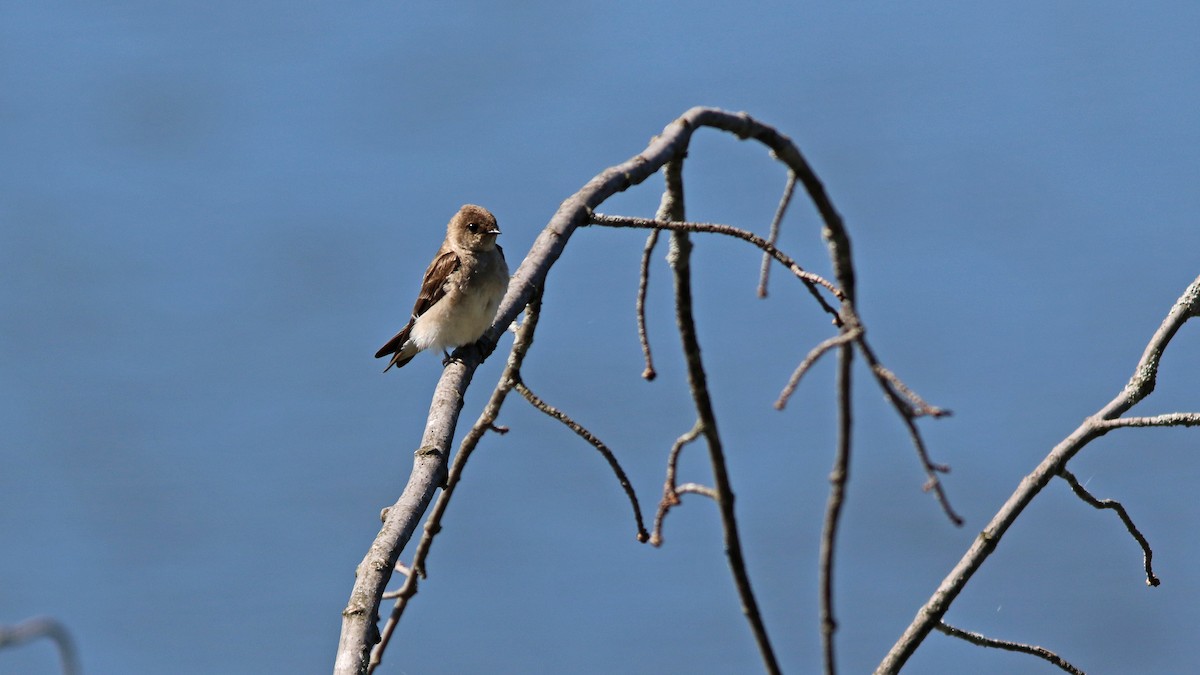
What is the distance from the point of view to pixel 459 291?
21.2ft

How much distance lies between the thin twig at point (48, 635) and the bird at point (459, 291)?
160 inches

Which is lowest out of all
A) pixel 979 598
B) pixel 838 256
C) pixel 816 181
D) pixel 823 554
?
pixel 823 554

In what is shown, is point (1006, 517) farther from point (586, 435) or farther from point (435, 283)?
point (435, 283)

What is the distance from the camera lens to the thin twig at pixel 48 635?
181 cm

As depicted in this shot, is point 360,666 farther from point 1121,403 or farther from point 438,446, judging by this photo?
point 1121,403

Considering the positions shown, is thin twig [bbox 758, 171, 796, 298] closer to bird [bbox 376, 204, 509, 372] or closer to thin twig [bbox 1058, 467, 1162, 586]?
thin twig [bbox 1058, 467, 1162, 586]

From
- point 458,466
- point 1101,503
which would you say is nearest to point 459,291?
point 458,466

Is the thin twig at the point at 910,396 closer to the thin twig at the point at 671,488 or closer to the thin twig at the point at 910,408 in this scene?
the thin twig at the point at 910,408

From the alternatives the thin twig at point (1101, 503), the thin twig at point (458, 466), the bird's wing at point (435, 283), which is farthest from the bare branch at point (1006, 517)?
the bird's wing at point (435, 283)

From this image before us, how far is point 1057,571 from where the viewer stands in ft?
103

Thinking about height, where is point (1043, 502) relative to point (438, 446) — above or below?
above

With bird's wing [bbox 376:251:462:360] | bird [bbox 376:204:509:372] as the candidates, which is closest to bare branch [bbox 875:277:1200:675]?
bird [bbox 376:204:509:372]

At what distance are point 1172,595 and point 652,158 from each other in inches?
1287

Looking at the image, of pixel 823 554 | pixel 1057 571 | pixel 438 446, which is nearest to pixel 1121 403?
pixel 438 446
